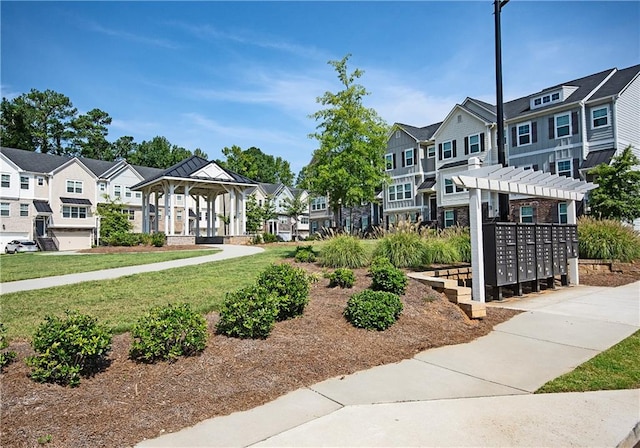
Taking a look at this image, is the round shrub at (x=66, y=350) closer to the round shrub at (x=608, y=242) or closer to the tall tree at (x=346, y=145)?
the tall tree at (x=346, y=145)

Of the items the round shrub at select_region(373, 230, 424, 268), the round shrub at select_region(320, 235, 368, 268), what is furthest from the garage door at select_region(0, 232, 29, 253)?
the round shrub at select_region(373, 230, 424, 268)

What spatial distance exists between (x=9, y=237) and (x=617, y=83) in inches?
1780

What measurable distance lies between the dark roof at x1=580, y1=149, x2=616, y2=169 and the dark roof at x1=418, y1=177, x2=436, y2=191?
10.6 meters

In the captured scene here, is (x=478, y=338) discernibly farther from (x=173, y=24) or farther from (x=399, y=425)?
(x=173, y=24)

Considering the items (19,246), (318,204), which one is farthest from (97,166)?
(318,204)

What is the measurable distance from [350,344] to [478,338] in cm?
200

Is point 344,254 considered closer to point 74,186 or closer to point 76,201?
point 76,201

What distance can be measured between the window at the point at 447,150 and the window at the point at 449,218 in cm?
418

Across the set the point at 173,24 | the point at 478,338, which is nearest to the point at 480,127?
the point at 173,24

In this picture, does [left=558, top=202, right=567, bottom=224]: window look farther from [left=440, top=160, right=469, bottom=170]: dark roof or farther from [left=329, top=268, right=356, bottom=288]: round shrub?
[left=329, top=268, right=356, bottom=288]: round shrub

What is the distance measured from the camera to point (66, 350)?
3564 mm

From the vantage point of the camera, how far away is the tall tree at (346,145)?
14578 mm

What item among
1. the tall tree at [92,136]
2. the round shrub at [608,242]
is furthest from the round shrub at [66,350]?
the tall tree at [92,136]

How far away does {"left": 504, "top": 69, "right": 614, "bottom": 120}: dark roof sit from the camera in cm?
2309
